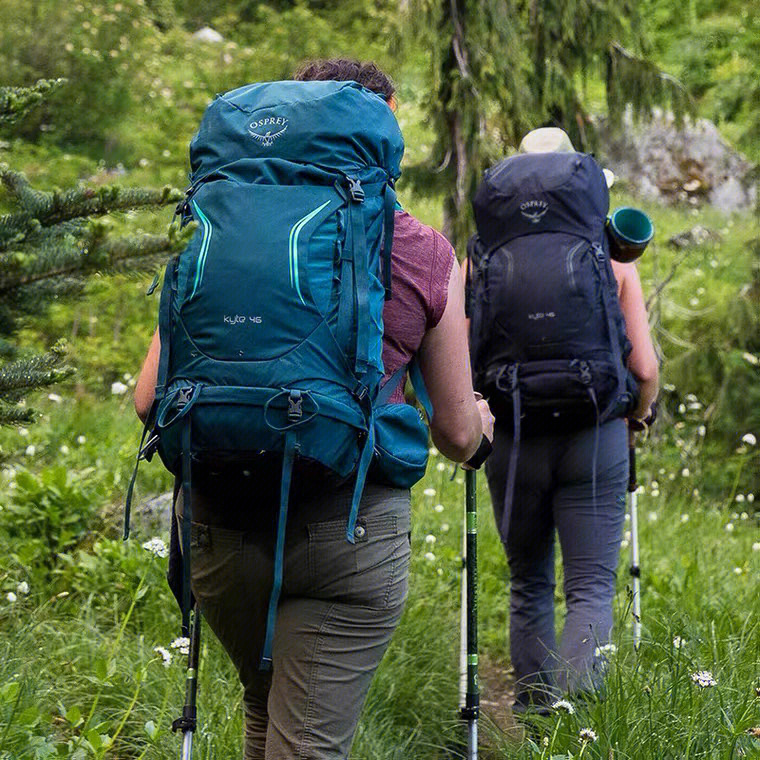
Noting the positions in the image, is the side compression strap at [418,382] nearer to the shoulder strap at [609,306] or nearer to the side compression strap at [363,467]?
the side compression strap at [363,467]

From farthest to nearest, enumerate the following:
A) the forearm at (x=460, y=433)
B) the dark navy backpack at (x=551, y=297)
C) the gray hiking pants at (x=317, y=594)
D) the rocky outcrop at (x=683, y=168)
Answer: the rocky outcrop at (x=683, y=168) → the dark navy backpack at (x=551, y=297) → the forearm at (x=460, y=433) → the gray hiking pants at (x=317, y=594)

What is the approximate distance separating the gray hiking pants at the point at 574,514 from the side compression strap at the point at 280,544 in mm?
1665

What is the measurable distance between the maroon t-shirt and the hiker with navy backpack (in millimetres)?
→ 1332

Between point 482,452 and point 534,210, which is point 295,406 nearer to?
point 482,452

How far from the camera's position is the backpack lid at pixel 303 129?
2.44m

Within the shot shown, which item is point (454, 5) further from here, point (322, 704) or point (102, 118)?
point (102, 118)

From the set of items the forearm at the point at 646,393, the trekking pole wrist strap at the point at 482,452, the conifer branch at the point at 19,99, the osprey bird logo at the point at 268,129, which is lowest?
the trekking pole wrist strap at the point at 482,452

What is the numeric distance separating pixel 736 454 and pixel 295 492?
770 cm

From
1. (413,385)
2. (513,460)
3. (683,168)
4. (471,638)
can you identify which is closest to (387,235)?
(413,385)

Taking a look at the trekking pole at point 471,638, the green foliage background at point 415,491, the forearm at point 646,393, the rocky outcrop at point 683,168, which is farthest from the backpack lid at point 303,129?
the rocky outcrop at point 683,168

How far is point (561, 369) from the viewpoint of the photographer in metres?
3.89

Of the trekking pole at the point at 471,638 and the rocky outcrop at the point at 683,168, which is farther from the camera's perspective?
the rocky outcrop at the point at 683,168

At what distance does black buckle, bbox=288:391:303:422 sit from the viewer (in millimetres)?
2273

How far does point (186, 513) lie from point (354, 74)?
109 cm
